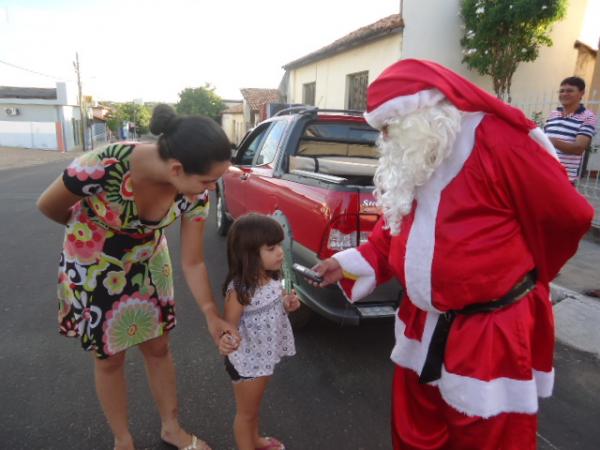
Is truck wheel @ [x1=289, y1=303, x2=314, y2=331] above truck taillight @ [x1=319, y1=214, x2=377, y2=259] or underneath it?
underneath

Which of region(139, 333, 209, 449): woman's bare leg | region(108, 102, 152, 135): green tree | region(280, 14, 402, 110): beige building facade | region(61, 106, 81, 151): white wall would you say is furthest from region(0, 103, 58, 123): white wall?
region(139, 333, 209, 449): woman's bare leg

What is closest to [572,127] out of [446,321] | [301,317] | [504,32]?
[301,317]

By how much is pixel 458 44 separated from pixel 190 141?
454 inches

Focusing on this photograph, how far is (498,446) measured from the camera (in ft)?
4.57

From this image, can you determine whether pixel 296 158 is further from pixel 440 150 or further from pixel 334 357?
pixel 440 150

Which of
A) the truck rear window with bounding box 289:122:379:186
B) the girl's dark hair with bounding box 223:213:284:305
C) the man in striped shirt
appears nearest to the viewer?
the girl's dark hair with bounding box 223:213:284:305

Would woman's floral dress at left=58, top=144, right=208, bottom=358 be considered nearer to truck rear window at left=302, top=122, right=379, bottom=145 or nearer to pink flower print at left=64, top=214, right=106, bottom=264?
pink flower print at left=64, top=214, right=106, bottom=264

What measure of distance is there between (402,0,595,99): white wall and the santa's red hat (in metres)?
10.4

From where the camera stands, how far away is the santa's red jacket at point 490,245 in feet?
4.34

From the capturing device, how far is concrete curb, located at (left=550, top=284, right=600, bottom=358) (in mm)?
3281

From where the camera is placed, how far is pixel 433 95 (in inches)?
53.1

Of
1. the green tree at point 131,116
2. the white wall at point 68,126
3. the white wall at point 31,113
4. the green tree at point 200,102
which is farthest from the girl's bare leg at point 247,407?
the green tree at point 131,116

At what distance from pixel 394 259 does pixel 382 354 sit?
174cm

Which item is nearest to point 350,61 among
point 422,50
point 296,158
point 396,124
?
point 422,50
